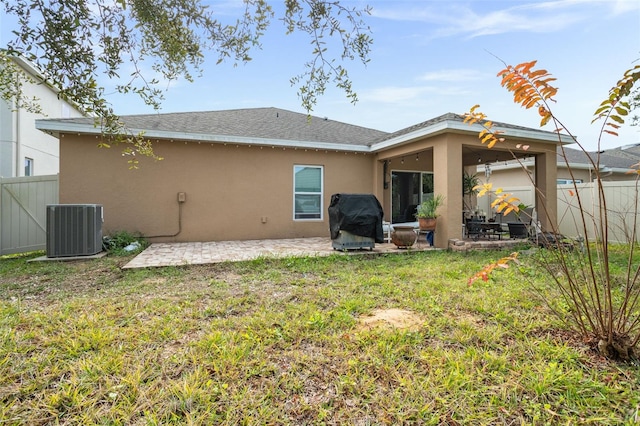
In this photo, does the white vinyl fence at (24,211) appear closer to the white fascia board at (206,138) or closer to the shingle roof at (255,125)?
the white fascia board at (206,138)

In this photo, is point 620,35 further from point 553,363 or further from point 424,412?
point 424,412

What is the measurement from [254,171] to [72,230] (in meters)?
4.39

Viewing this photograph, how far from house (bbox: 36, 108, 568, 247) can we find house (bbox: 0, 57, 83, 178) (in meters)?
2.59

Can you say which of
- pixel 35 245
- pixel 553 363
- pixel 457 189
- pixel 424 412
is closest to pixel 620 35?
pixel 457 189

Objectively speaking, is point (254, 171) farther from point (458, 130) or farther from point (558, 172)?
point (558, 172)

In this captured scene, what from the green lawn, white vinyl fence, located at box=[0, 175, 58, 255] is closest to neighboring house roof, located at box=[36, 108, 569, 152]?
white vinyl fence, located at box=[0, 175, 58, 255]

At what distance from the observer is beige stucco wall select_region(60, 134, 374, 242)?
25.7 ft

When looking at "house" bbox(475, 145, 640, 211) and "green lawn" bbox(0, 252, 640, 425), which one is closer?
"green lawn" bbox(0, 252, 640, 425)

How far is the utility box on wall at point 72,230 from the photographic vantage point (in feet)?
20.6

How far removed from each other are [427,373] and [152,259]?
18.0ft

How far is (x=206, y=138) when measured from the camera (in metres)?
8.34

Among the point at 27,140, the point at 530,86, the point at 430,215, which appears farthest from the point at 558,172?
the point at 27,140

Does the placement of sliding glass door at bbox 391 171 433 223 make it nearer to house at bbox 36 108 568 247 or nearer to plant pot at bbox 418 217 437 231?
house at bbox 36 108 568 247

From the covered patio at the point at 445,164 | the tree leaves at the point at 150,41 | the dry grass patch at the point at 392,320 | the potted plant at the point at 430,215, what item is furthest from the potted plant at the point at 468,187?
the tree leaves at the point at 150,41
